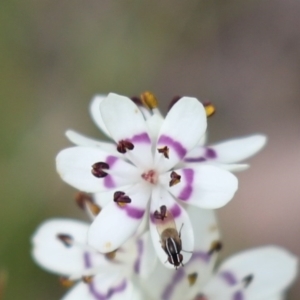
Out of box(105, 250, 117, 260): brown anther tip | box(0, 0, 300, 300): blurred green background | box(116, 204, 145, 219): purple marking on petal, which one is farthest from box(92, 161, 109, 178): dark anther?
box(0, 0, 300, 300): blurred green background

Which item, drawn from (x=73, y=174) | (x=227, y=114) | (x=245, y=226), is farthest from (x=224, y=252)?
(x=73, y=174)

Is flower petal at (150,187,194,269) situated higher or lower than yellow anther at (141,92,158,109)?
lower

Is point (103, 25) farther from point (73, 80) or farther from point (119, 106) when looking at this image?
point (119, 106)

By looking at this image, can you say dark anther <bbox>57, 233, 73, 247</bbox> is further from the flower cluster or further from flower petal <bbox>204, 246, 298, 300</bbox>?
flower petal <bbox>204, 246, 298, 300</bbox>

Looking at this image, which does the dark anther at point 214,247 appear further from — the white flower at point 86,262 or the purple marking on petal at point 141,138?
the purple marking on petal at point 141,138

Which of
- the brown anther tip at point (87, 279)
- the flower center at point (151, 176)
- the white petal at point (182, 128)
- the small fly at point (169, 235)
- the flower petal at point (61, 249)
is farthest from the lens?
the flower petal at point (61, 249)

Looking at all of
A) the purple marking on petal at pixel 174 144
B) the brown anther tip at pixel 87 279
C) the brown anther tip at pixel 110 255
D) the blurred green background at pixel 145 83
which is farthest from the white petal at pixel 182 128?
the blurred green background at pixel 145 83

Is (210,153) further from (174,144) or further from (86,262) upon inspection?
(86,262)
